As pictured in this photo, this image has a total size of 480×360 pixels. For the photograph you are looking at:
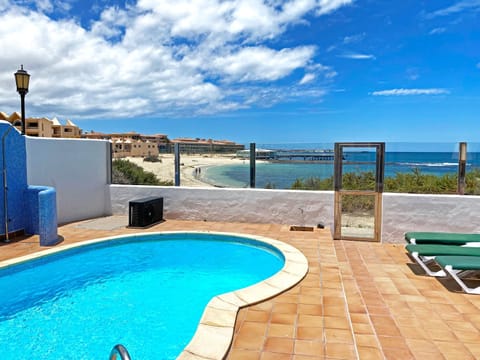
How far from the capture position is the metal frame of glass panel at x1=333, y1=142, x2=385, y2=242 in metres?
7.25

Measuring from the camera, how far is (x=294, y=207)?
26.5ft

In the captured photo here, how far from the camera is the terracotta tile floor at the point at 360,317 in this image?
2.95 meters

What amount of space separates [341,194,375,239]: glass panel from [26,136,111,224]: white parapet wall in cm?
629

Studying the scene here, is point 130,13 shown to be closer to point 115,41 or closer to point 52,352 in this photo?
point 115,41

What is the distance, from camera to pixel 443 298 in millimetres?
4297

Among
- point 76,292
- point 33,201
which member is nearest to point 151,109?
point 33,201

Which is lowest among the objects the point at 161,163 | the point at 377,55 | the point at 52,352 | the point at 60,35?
the point at 52,352

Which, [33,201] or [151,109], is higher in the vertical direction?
[151,109]

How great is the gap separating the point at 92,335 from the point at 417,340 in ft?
11.3

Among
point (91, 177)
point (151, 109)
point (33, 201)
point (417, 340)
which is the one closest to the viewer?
point (417, 340)

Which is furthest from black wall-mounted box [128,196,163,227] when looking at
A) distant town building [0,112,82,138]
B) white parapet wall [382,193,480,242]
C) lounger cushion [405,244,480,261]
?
distant town building [0,112,82,138]

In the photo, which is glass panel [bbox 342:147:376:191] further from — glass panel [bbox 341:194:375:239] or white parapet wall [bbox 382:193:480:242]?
white parapet wall [bbox 382:193:480:242]

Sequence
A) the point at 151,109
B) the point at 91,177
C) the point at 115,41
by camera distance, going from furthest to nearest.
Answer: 1. the point at 151,109
2. the point at 115,41
3. the point at 91,177

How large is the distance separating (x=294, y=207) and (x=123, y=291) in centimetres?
448
